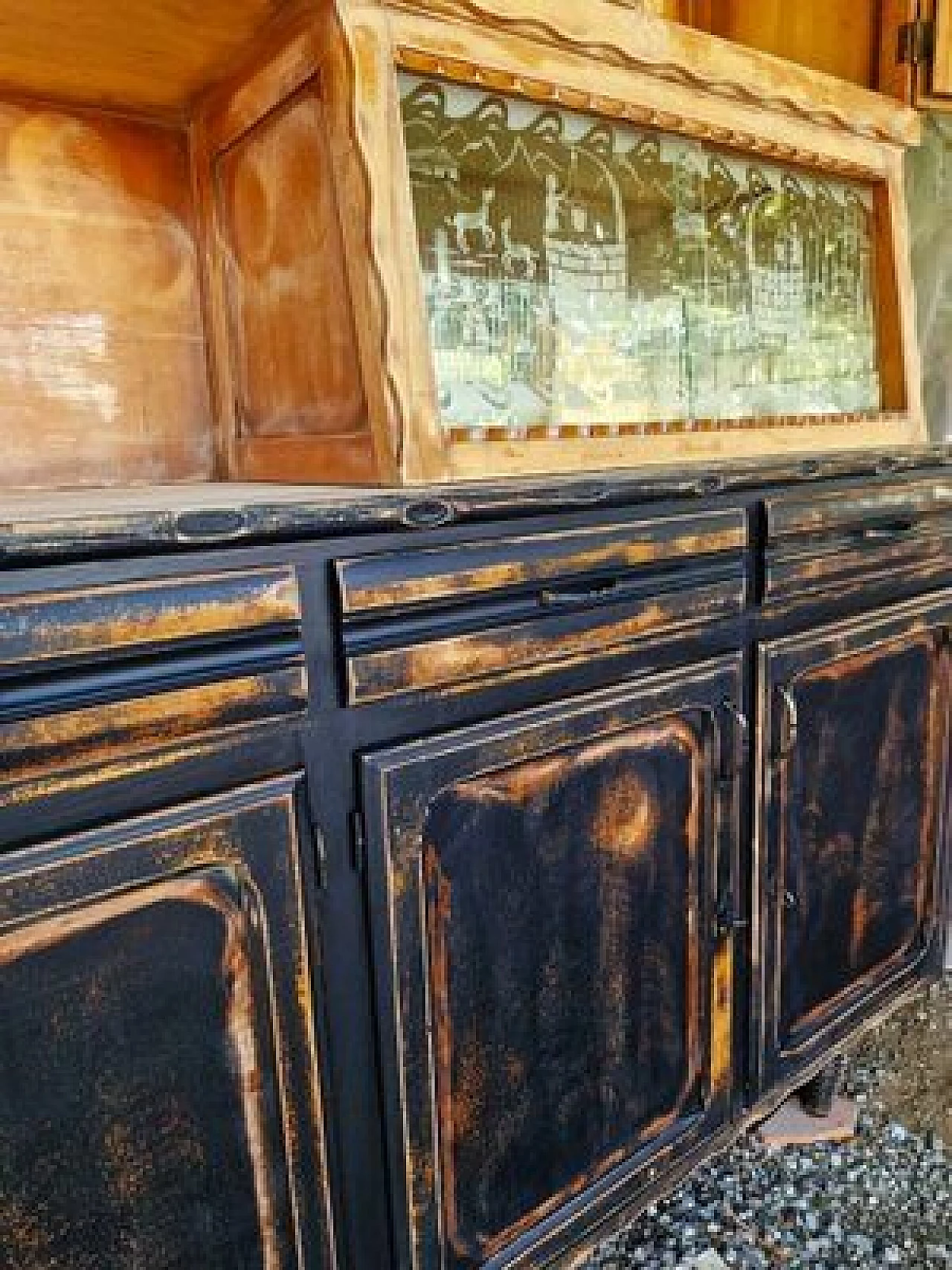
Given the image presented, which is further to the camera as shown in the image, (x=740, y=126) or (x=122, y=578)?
(x=740, y=126)

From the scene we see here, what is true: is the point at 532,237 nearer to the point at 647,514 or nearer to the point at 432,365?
the point at 432,365

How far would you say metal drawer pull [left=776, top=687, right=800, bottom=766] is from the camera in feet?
4.10

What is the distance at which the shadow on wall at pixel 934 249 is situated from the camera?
1.95 metres

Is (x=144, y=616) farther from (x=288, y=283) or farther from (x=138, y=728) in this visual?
(x=288, y=283)

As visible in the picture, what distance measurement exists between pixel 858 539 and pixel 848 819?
0.48 meters

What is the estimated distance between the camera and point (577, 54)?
113 cm

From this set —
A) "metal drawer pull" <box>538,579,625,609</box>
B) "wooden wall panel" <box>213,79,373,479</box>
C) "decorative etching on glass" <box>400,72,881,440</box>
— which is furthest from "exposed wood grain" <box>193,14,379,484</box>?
"metal drawer pull" <box>538,579,625,609</box>

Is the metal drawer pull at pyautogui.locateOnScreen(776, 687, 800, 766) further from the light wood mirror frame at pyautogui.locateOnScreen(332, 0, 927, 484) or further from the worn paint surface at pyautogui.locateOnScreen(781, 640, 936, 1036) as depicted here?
the light wood mirror frame at pyautogui.locateOnScreen(332, 0, 927, 484)

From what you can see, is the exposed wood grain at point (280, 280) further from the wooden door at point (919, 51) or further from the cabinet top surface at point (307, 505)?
the wooden door at point (919, 51)

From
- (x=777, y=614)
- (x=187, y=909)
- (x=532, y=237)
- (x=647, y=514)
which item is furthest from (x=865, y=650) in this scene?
(x=187, y=909)

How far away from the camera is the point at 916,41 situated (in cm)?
161

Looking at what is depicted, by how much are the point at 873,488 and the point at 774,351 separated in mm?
393

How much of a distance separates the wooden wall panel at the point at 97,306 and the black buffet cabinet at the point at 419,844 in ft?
1.34

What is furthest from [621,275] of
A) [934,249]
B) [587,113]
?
[934,249]
